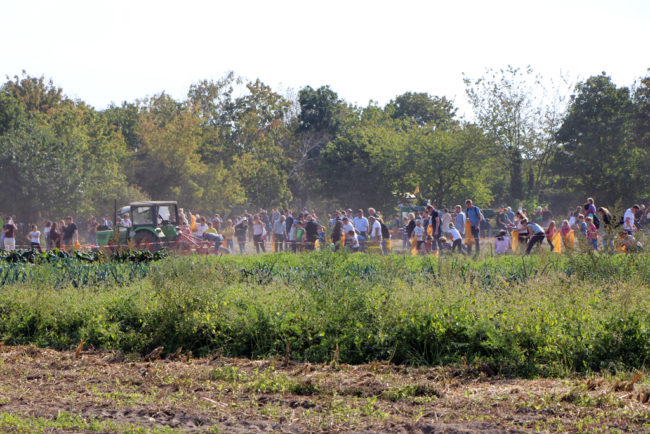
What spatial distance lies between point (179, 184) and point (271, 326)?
37741 mm

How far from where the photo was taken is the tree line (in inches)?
1446

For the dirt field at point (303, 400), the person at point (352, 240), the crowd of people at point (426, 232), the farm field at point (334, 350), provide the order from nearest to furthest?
the dirt field at point (303, 400)
the farm field at point (334, 350)
the crowd of people at point (426, 232)
the person at point (352, 240)

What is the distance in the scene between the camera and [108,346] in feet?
28.8

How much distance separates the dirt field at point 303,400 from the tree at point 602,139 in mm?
38225

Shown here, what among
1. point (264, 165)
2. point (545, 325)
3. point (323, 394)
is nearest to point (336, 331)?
point (323, 394)

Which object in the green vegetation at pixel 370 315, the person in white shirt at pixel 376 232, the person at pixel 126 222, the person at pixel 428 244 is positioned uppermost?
the person at pixel 126 222

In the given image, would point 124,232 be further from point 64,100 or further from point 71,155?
point 64,100

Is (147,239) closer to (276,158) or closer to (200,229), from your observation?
(200,229)

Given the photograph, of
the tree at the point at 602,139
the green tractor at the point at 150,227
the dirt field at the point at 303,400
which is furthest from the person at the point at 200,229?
the tree at the point at 602,139

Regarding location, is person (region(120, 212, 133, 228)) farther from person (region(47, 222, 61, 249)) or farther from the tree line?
the tree line

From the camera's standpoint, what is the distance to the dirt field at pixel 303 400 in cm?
528

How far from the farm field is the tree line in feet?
85.1

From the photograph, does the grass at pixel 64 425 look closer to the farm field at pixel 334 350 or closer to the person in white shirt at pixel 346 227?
the farm field at pixel 334 350

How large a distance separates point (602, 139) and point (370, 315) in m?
37.6
